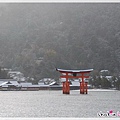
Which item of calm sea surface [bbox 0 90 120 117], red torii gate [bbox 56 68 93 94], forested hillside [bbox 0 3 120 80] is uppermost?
forested hillside [bbox 0 3 120 80]

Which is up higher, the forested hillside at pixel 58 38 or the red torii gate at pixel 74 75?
the forested hillside at pixel 58 38

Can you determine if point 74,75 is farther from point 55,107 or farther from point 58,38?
point 58,38

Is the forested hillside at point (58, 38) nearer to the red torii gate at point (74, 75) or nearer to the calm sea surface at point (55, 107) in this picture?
the red torii gate at point (74, 75)

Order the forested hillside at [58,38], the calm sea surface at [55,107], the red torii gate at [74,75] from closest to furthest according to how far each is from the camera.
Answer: the calm sea surface at [55,107] → the red torii gate at [74,75] → the forested hillside at [58,38]

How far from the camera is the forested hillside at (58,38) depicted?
145 feet

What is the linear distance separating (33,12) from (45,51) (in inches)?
496

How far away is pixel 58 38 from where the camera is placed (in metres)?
53.4

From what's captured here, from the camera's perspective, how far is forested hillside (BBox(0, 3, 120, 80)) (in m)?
44.3

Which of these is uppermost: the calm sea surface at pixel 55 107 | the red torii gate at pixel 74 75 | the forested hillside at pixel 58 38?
the forested hillside at pixel 58 38

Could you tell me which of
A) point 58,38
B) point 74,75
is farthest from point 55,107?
point 58,38

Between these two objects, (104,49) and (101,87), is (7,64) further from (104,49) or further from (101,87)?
(101,87)

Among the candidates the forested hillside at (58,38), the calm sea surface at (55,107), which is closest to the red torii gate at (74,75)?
the calm sea surface at (55,107)

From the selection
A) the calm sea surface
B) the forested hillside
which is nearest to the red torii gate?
the calm sea surface

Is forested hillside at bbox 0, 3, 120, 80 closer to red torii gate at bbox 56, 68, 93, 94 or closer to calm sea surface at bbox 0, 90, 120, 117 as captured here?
red torii gate at bbox 56, 68, 93, 94
